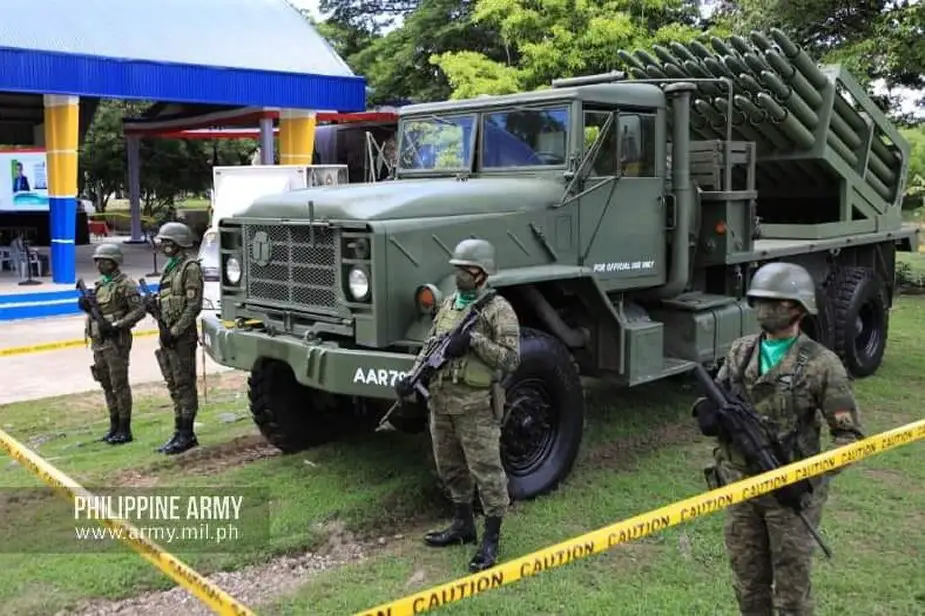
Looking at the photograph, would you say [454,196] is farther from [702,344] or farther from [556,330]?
[702,344]

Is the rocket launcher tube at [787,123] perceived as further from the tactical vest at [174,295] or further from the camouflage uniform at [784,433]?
the camouflage uniform at [784,433]

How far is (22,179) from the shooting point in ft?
63.2

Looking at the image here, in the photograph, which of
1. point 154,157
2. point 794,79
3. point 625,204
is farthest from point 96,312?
point 154,157

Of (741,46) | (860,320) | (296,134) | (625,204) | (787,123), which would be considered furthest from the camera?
(296,134)

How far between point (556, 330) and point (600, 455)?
44.9 inches

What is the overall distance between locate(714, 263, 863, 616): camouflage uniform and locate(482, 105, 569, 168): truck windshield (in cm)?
277

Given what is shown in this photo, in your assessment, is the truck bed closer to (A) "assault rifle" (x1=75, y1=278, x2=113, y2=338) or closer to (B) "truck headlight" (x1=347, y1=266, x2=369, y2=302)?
(B) "truck headlight" (x1=347, y1=266, x2=369, y2=302)

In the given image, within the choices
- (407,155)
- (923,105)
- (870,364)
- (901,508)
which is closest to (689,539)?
(901,508)

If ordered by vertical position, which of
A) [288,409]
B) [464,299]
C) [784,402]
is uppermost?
[464,299]

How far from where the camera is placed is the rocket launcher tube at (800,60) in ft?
25.3

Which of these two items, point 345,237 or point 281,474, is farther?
point 281,474

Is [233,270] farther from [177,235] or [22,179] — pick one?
[22,179]

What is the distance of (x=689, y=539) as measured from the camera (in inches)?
189

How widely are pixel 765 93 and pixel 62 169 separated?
37.8 feet
